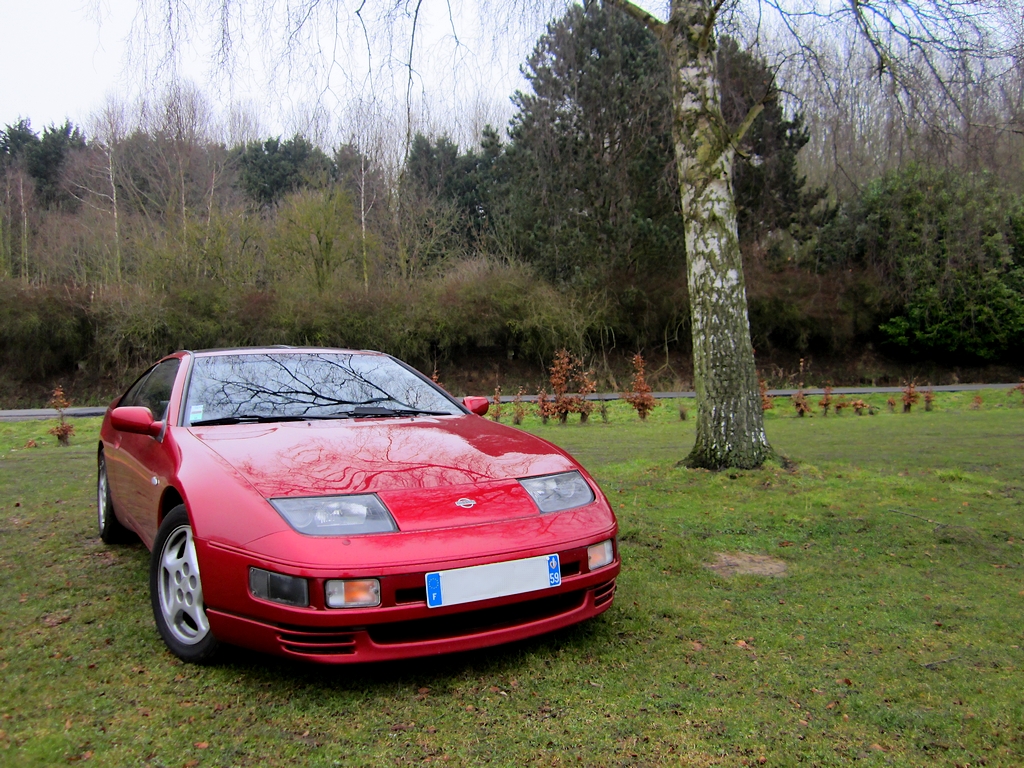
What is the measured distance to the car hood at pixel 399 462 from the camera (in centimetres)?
273

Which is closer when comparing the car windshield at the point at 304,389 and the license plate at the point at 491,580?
the license plate at the point at 491,580

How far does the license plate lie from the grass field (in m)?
0.33

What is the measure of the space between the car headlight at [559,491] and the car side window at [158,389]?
1.85 metres

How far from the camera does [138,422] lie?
347cm

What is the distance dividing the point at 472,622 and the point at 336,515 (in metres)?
0.61

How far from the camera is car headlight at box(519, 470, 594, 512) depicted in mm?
2967

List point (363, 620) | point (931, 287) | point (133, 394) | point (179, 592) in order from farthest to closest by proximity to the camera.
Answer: point (931, 287)
point (133, 394)
point (179, 592)
point (363, 620)

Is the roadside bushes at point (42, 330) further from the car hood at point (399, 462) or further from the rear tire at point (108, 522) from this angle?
the car hood at point (399, 462)

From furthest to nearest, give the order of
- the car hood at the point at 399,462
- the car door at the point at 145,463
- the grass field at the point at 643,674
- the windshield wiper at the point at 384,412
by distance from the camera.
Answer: the windshield wiper at the point at 384,412
the car door at the point at 145,463
the car hood at the point at 399,462
the grass field at the point at 643,674

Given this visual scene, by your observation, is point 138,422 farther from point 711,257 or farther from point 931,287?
point 931,287

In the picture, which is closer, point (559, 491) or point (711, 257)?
point (559, 491)

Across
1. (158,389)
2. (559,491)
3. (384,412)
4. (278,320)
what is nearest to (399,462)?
(559,491)

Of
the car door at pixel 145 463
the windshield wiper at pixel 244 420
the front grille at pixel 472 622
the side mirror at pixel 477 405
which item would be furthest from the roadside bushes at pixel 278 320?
the front grille at pixel 472 622

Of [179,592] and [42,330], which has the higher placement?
[42,330]
